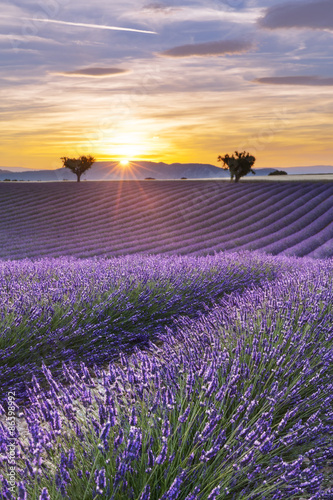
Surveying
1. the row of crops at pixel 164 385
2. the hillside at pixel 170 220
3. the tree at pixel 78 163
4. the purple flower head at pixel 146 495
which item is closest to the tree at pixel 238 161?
the hillside at pixel 170 220

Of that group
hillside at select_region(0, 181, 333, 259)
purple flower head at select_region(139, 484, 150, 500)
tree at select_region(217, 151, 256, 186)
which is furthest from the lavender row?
tree at select_region(217, 151, 256, 186)

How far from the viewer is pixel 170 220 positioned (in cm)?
1869

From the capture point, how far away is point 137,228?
17.7m

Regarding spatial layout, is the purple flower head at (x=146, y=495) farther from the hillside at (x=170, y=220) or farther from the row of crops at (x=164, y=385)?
the hillside at (x=170, y=220)

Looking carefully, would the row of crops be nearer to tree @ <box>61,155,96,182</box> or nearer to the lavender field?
the lavender field

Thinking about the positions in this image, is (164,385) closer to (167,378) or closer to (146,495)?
(167,378)

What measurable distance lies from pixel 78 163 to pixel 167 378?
3871 cm

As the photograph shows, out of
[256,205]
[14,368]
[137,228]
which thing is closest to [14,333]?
[14,368]

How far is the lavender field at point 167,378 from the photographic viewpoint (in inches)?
81.7

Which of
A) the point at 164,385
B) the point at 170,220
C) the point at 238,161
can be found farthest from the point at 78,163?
the point at 164,385

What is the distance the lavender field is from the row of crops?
0.06 feet

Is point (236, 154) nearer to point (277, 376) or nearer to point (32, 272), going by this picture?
point (32, 272)

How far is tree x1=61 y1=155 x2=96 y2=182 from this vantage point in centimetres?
3978

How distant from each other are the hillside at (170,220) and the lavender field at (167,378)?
0.42 m
